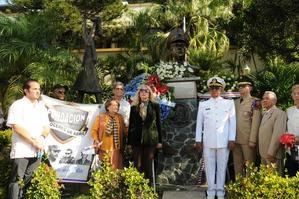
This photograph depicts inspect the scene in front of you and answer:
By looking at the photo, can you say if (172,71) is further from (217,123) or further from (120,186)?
(120,186)

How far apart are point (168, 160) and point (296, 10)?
3301 millimetres

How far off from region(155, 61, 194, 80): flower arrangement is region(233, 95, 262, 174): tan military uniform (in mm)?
2108

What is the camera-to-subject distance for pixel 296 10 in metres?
7.52

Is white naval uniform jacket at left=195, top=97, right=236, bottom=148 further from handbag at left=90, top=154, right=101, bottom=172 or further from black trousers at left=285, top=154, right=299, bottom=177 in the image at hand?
handbag at left=90, top=154, right=101, bottom=172

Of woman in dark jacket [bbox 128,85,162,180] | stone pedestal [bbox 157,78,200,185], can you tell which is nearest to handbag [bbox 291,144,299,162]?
woman in dark jacket [bbox 128,85,162,180]

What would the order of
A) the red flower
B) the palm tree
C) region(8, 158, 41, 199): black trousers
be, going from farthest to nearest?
A: the palm tree
the red flower
region(8, 158, 41, 199): black trousers

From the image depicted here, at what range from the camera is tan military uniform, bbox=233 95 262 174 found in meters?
6.14

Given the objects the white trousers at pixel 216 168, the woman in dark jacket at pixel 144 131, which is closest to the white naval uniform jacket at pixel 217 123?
the white trousers at pixel 216 168

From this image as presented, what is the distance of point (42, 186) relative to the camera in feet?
16.0

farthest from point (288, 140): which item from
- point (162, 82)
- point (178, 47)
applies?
point (178, 47)

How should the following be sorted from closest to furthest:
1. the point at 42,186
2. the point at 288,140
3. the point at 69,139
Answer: the point at 42,186 < the point at 288,140 < the point at 69,139

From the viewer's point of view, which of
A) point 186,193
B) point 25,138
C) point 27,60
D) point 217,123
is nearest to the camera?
point 25,138

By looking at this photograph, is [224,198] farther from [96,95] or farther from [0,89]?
[0,89]

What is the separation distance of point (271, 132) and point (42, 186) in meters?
2.99
